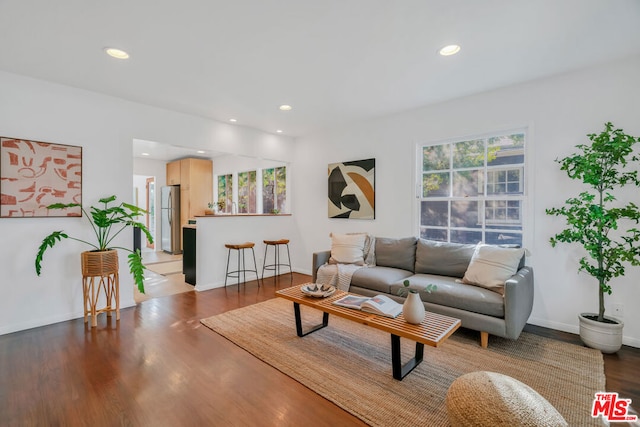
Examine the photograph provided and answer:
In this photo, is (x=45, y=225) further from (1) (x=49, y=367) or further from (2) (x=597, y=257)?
(2) (x=597, y=257)

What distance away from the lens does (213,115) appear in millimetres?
4375

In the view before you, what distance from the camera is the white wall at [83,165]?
9.93ft

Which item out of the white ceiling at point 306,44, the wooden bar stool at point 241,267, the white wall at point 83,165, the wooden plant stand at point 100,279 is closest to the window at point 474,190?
the white ceiling at point 306,44

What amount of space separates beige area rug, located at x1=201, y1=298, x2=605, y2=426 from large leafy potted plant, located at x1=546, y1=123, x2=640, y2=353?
9.6 inches

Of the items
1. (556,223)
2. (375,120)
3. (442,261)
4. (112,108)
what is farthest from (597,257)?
(112,108)

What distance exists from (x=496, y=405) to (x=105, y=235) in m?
4.05

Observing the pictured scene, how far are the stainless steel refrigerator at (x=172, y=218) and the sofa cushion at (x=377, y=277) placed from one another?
558cm

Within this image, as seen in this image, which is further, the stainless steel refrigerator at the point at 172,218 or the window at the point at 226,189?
the window at the point at 226,189

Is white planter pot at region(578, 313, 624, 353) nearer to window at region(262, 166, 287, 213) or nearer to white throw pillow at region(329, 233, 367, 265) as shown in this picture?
white throw pillow at region(329, 233, 367, 265)

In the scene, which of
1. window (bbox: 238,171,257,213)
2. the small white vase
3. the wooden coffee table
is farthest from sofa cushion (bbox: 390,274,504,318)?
window (bbox: 238,171,257,213)

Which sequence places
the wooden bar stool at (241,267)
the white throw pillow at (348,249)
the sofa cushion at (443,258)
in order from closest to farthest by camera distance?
the sofa cushion at (443,258)
the white throw pillow at (348,249)
the wooden bar stool at (241,267)

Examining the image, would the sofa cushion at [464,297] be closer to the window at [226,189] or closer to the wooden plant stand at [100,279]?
the wooden plant stand at [100,279]

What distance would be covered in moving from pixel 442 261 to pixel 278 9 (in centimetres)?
296

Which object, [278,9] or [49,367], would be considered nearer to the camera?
[278,9]
